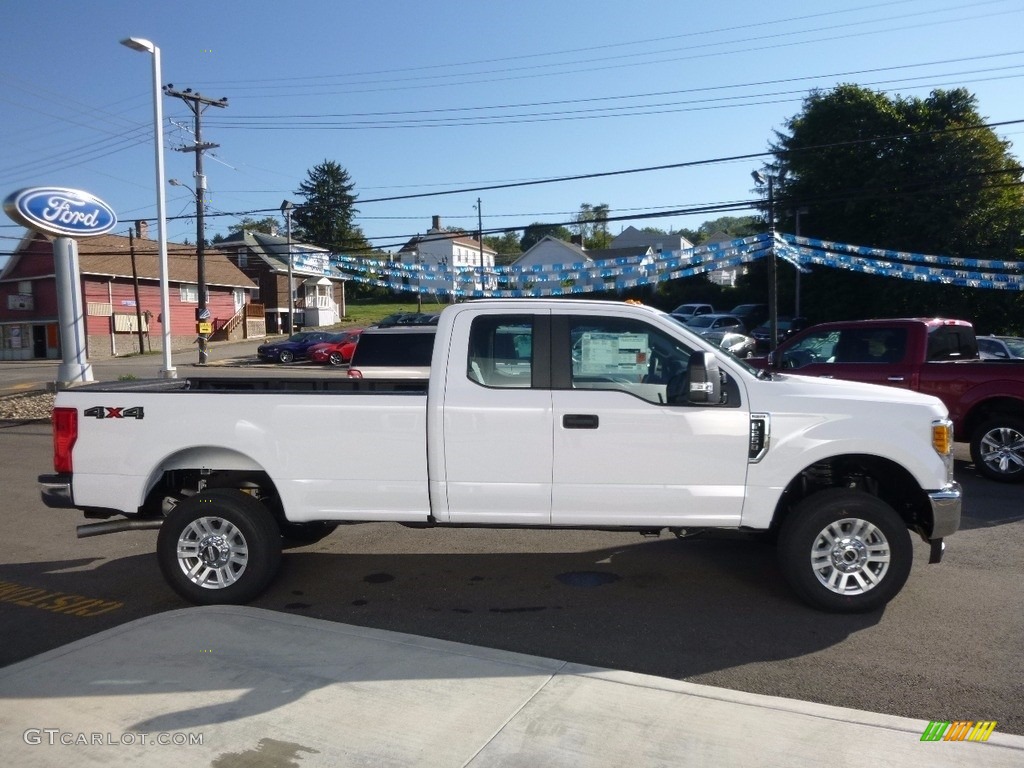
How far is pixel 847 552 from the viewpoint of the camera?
5.45 meters

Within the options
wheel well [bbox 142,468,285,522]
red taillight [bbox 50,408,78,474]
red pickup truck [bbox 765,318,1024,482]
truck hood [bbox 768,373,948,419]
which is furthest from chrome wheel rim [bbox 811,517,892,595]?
red taillight [bbox 50,408,78,474]

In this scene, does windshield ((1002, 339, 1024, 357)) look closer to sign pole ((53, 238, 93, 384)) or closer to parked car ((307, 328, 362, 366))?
sign pole ((53, 238, 93, 384))

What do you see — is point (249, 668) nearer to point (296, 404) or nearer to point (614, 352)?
point (296, 404)

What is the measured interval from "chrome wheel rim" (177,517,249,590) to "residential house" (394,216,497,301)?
1131 centimetres

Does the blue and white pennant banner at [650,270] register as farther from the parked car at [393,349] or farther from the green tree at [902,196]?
the green tree at [902,196]

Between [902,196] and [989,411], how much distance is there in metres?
27.4

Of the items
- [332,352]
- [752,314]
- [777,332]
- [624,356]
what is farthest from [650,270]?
[752,314]

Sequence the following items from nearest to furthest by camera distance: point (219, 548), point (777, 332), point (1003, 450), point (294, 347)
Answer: point (219, 548), point (1003, 450), point (777, 332), point (294, 347)

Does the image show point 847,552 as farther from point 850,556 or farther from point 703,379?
point 703,379

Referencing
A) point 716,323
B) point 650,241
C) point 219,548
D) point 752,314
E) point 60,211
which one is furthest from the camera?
point 650,241

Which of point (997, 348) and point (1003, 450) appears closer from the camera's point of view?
point (1003, 450)

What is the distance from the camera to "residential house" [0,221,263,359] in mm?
46875

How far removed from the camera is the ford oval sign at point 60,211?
17469mm

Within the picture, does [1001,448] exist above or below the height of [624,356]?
below
